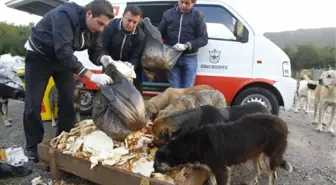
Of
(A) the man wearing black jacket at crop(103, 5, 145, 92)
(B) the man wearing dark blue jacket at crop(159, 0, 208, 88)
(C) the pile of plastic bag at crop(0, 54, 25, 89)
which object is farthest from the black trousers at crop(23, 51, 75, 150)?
(C) the pile of plastic bag at crop(0, 54, 25, 89)

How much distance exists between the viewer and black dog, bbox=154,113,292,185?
8.47 feet

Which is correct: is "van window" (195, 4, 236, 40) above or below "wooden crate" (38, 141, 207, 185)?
above

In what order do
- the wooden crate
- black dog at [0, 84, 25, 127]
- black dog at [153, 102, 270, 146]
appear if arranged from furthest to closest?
black dog at [0, 84, 25, 127], black dog at [153, 102, 270, 146], the wooden crate

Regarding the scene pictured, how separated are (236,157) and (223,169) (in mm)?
203

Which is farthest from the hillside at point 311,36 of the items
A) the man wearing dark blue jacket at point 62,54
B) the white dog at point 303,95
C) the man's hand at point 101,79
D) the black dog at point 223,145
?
the man's hand at point 101,79

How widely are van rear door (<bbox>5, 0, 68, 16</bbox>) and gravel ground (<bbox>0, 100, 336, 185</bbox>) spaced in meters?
2.39

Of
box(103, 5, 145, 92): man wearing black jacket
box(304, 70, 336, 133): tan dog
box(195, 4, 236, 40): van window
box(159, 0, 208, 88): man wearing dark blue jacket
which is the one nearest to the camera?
box(103, 5, 145, 92): man wearing black jacket

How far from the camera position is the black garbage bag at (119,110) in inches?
106

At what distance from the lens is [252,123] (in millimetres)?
2758

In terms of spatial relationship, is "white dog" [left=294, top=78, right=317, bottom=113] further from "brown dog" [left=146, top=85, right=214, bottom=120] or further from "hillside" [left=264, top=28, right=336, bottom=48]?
"hillside" [left=264, top=28, right=336, bottom=48]

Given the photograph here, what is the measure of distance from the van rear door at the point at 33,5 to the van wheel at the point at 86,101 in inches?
93.3

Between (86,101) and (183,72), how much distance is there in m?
2.23

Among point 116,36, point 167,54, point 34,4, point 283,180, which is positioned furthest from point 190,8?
point 34,4

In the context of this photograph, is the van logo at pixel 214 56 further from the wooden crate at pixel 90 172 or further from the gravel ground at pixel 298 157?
the wooden crate at pixel 90 172
